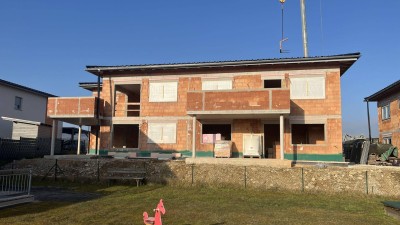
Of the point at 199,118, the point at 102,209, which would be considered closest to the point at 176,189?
the point at 102,209

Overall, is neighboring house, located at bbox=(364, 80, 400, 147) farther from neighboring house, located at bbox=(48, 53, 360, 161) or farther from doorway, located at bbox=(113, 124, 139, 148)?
doorway, located at bbox=(113, 124, 139, 148)

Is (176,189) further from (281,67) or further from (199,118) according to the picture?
(281,67)

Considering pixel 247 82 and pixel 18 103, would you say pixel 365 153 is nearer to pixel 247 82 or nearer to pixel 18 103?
pixel 247 82

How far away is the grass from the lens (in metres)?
10.7

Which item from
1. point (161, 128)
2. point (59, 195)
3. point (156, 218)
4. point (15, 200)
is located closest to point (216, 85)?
point (161, 128)

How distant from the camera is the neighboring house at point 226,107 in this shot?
73.8 feet

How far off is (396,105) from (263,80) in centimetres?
1340

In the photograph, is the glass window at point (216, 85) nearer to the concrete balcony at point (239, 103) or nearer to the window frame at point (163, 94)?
the window frame at point (163, 94)

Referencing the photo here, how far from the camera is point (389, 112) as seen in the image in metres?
31.2

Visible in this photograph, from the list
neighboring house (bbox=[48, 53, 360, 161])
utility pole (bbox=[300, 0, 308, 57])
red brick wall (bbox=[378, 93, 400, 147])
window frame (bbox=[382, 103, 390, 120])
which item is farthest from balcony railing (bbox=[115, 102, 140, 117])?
window frame (bbox=[382, 103, 390, 120])

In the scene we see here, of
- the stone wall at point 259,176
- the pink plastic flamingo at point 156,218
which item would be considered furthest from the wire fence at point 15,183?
the pink plastic flamingo at point 156,218

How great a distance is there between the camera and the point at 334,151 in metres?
22.6

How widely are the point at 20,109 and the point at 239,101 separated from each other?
23.9 metres

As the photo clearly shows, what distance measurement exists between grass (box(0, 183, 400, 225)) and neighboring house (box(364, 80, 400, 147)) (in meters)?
16.0
